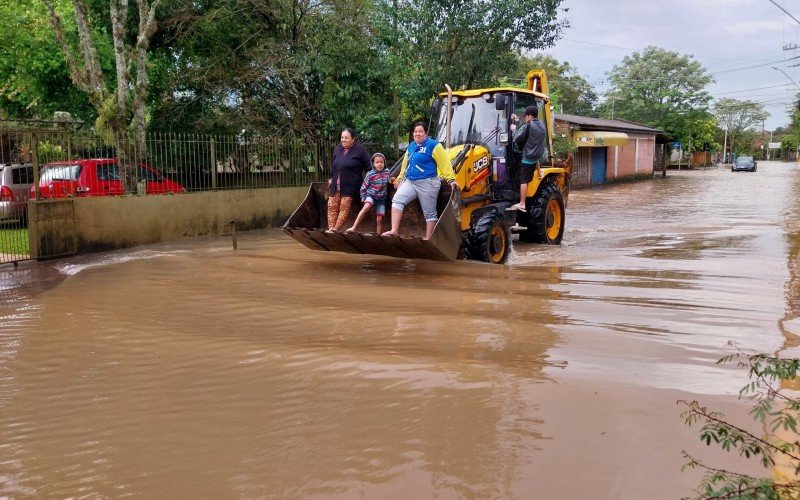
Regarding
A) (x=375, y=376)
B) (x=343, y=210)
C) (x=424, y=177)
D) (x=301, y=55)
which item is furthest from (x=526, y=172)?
(x=301, y=55)

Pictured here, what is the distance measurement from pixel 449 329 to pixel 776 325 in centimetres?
308

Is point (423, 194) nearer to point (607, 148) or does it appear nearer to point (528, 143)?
point (528, 143)

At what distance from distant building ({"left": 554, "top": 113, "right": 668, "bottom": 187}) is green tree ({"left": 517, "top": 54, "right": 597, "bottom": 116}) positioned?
10.2 m

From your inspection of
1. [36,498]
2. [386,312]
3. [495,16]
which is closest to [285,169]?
[495,16]

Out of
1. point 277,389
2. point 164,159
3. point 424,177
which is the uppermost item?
point 164,159

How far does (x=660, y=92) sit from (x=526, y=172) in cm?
6050

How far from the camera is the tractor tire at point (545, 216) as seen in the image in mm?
12156

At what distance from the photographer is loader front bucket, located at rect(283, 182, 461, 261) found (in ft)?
28.6

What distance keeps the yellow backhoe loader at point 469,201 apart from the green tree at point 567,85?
42766 millimetres

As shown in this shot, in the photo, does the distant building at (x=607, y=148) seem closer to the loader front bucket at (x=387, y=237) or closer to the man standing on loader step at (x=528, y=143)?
the man standing on loader step at (x=528, y=143)

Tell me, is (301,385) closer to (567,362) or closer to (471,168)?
(567,362)

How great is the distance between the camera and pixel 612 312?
7.01 m

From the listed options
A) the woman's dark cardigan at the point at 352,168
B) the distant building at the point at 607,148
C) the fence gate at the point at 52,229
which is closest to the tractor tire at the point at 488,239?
the woman's dark cardigan at the point at 352,168

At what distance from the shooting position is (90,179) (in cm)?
1237
